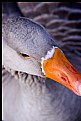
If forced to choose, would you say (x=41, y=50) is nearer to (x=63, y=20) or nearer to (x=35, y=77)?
(x=35, y=77)

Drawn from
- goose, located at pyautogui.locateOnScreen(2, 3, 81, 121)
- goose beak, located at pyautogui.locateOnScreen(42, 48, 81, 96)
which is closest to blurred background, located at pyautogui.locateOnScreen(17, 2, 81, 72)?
goose, located at pyautogui.locateOnScreen(2, 3, 81, 121)

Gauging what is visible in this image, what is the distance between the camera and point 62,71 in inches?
75.5

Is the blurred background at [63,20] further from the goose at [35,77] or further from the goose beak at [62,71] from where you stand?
the goose beak at [62,71]

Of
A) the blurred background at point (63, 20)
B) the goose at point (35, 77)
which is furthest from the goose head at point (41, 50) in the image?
the blurred background at point (63, 20)

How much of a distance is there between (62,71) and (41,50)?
148mm

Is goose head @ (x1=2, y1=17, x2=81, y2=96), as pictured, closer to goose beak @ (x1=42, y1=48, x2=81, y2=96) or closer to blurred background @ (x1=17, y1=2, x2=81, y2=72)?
goose beak @ (x1=42, y1=48, x2=81, y2=96)

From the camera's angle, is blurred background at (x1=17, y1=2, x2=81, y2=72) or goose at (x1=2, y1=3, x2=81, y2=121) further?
blurred background at (x1=17, y1=2, x2=81, y2=72)

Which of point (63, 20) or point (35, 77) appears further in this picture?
point (63, 20)

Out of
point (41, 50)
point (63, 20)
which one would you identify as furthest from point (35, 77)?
point (63, 20)

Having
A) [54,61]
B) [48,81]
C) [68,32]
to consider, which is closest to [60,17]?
[68,32]

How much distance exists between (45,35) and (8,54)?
296 millimetres

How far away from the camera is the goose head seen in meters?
1.91

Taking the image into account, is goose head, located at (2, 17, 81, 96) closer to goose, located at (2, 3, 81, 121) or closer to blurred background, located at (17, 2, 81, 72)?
goose, located at (2, 3, 81, 121)

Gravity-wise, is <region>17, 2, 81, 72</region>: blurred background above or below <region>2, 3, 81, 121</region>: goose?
above
